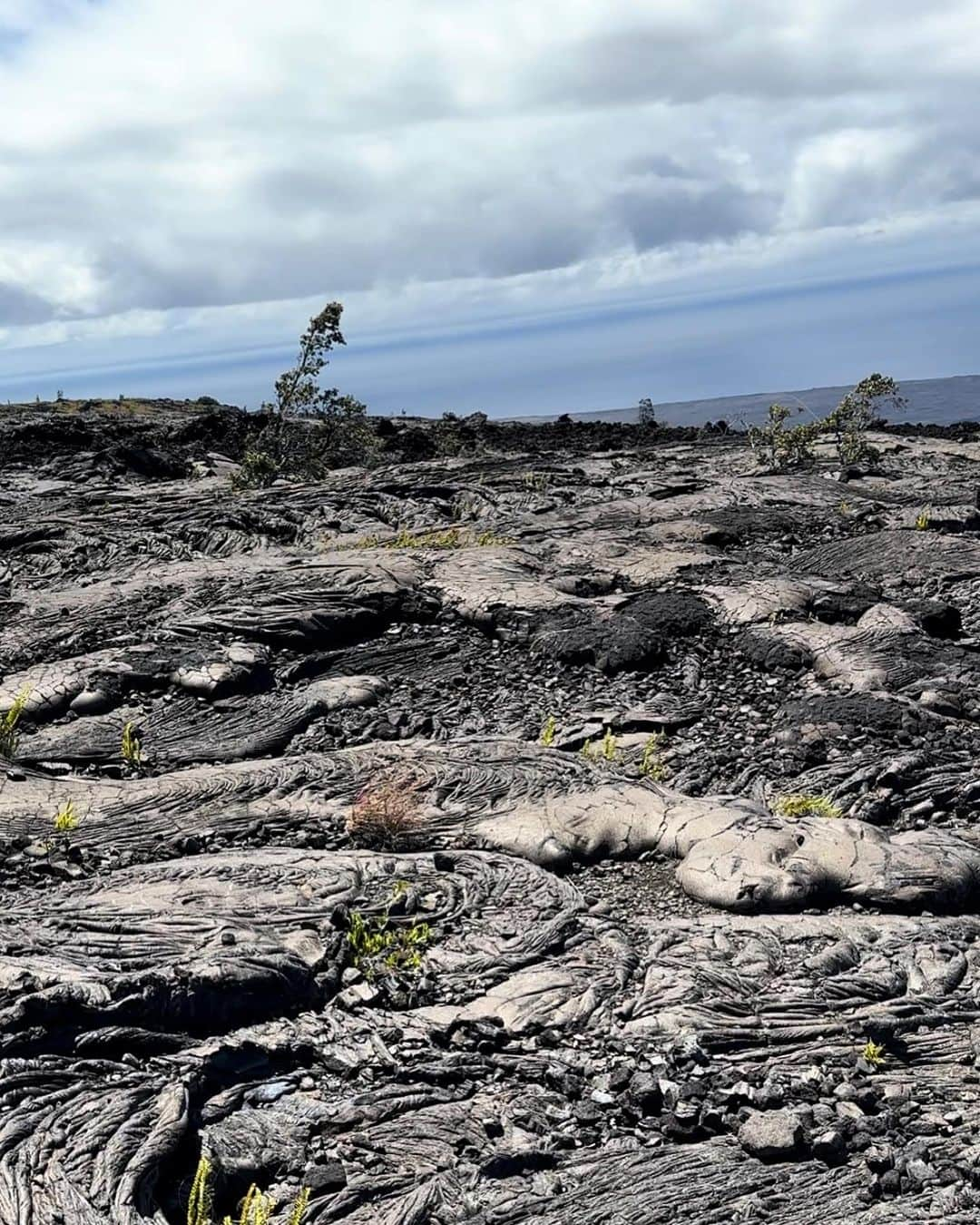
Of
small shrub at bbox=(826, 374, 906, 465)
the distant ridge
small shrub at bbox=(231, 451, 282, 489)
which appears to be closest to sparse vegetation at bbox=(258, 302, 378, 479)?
small shrub at bbox=(231, 451, 282, 489)

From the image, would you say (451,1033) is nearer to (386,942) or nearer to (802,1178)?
(386,942)

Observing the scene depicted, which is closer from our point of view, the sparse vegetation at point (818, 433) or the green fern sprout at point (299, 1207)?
the green fern sprout at point (299, 1207)

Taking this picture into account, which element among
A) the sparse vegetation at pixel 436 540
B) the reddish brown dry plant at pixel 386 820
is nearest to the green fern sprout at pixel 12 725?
the reddish brown dry plant at pixel 386 820

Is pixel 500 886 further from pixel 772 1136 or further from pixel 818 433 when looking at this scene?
pixel 818 433

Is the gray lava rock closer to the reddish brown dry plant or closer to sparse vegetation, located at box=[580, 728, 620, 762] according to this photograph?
the reddish brown dry plant

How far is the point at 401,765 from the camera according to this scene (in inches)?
414

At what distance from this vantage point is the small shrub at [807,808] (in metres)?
10.2

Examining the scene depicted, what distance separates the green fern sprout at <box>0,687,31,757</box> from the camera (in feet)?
36.4

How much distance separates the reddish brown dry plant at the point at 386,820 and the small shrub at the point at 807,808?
3226 mm

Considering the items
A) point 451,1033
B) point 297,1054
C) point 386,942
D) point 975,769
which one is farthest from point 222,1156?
point 975,769

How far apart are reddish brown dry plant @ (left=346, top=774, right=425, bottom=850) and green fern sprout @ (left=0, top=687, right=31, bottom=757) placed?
12.0ft

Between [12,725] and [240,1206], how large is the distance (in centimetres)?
729

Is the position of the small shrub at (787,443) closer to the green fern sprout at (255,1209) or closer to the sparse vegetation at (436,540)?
the sparse vegetation at (436,540)

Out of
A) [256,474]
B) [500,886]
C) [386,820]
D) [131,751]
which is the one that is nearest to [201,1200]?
[500,886]
